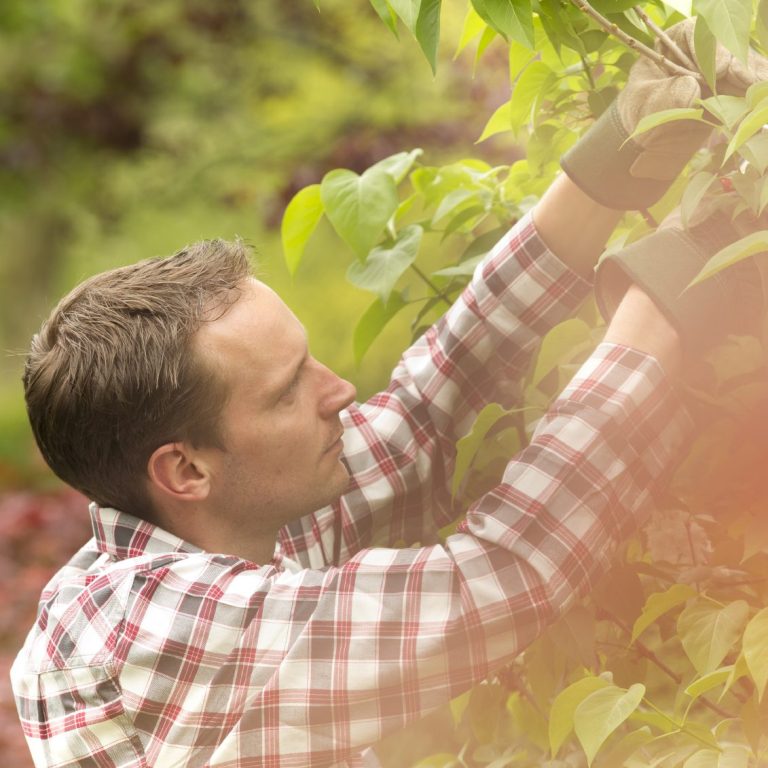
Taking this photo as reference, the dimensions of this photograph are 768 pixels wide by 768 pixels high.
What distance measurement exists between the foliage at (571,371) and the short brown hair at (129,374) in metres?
0.22

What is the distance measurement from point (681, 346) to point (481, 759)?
69 centimetres

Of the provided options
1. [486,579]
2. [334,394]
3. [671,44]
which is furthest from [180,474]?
[671,44]

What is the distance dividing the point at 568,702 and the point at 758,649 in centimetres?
23

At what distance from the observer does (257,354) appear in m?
1.46

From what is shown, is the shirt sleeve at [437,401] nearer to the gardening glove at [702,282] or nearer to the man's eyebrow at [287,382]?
the man's eyebrow at [287,382]

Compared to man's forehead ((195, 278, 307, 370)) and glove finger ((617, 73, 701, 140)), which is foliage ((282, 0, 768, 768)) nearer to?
glove finger ((617, 73, 701, 140))

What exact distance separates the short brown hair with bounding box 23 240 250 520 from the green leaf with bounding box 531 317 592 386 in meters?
0.41

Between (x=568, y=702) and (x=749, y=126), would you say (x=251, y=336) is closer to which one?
(x=568, y=702)

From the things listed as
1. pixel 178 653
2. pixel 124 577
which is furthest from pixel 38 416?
pixel 178 653

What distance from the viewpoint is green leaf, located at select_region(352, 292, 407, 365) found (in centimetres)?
172

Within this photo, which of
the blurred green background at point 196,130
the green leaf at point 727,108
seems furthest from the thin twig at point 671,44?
the blurred green background at point 196,130

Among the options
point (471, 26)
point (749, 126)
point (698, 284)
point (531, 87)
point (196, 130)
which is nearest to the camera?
point (749, 126)

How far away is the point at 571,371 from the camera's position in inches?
58.7

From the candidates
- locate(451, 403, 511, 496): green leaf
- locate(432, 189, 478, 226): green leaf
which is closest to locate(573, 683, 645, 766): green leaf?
locate(451, 403, 511, 496): green leaf
